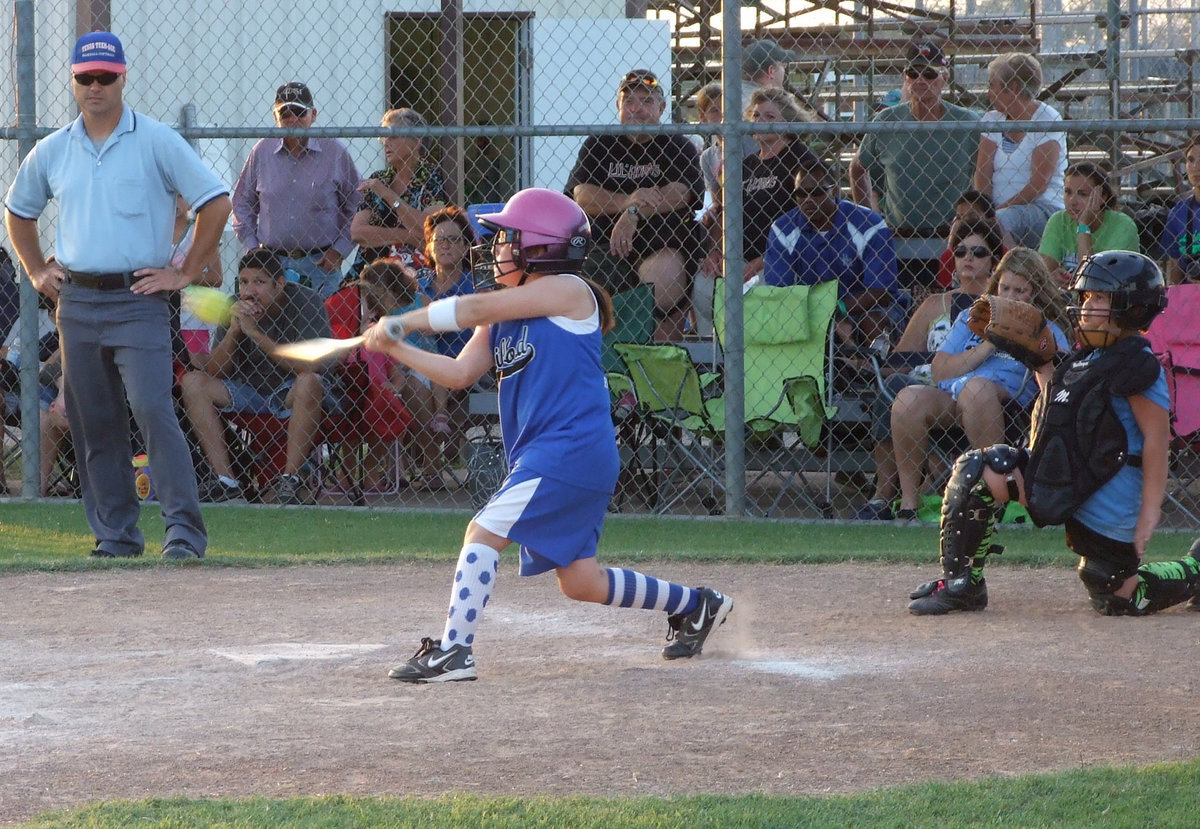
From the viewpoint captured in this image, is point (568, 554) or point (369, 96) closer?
point (568, 554)

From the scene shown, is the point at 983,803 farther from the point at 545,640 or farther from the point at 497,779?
the point at 545,640

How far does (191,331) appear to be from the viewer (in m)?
9.50

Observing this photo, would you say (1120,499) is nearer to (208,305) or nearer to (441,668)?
(441,668)

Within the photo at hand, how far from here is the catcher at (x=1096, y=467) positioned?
18.1ft

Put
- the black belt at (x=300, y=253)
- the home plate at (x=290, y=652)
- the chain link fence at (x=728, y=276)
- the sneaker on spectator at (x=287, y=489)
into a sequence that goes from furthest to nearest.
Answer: the black belt at (x=300, y=253), the sneaker on spectator at (x=287, y=489), the chain link fence at (x=728, y=276), the home plate at (x=290, y=652)

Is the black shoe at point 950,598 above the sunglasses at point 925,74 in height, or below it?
below

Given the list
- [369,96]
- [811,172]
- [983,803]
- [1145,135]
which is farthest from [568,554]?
[1145,135]

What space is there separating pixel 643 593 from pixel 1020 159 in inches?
205

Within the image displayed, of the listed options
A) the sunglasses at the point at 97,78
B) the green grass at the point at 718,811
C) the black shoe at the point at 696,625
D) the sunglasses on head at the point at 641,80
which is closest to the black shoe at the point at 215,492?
the sunglasses at the point at 97,78

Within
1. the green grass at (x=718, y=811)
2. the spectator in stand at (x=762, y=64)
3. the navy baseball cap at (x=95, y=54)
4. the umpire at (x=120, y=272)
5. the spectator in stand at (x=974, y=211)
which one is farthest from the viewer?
the spectator in stand at (x=762, y=64)

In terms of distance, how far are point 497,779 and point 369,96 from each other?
34.3ft

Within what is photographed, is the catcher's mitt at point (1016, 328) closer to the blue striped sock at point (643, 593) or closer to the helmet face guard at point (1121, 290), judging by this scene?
the helmet face guard at point (1121, 290)

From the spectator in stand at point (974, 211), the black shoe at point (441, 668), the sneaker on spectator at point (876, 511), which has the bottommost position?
the sneaker on spectator at point (876, 511)

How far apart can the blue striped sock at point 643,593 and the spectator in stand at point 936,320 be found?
331cm
